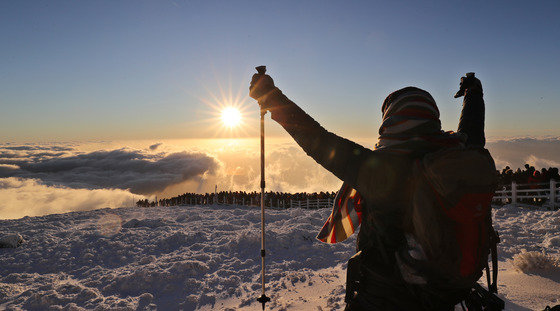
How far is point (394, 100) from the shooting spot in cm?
141

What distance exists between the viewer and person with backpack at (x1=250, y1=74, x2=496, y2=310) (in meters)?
1.11

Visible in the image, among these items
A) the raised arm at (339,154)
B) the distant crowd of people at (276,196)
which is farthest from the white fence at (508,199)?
the raised arm at (339,154)

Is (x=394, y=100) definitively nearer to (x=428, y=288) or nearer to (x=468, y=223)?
(x=468, y=223)

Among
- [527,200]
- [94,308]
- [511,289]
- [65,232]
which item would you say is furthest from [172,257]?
[527,200]

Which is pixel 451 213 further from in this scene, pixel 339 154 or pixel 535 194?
pixel 535 194

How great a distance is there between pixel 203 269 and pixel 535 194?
1541 centimetres

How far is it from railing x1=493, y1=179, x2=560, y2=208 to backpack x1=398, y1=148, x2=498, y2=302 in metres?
15.1

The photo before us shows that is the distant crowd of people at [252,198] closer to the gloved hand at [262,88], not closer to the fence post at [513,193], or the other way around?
the fence post at [513,193]

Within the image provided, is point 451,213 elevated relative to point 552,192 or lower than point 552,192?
elevated

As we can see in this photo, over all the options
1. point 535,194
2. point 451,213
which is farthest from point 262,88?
point 535,194

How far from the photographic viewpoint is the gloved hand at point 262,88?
148 centimetres

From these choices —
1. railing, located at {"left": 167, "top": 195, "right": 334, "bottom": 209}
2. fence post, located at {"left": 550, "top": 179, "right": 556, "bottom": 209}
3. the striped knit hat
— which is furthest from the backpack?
railing, located at {"left": 167, "top": 195, "right": 334, "bottom": 209}

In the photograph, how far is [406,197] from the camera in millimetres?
1220

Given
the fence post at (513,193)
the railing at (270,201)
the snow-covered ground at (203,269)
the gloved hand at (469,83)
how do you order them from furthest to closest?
the railing at (270,201) < the fence post at (513,193) < the snow-covered ground at (203,269) < the gloved hand at (469,83)
